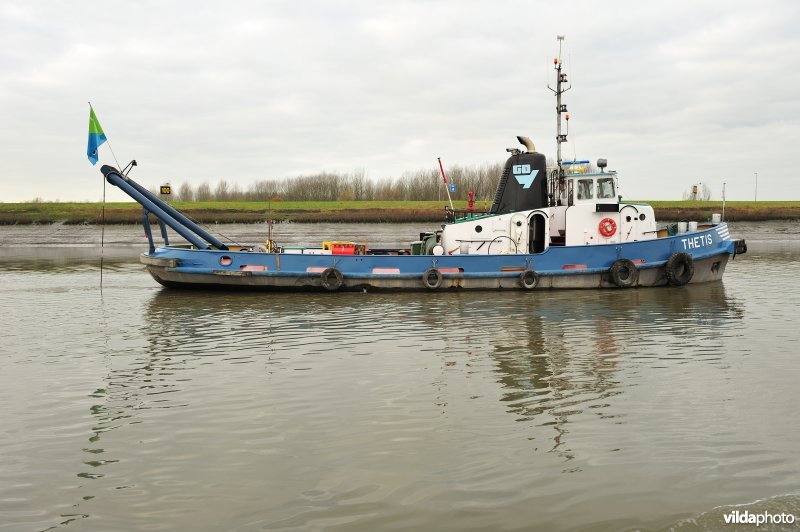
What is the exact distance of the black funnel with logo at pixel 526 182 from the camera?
16.8 m

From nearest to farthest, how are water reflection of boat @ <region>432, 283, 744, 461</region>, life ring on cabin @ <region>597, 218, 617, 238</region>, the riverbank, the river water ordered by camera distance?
the river water < water reflection of boat @ <region>432, 283, 744, 461</region> < life ring on cabin @ <region>597, 218, 617, 238</region> < the riverbank

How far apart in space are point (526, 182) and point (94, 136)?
11.7 meters

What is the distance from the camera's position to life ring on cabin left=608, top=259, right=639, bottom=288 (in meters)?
16.3

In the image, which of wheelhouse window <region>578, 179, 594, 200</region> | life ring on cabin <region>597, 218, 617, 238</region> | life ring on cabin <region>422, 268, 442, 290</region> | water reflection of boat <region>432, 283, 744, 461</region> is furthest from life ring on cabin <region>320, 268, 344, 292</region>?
life ring on cabin <region>597, 218, 617, 238</region>

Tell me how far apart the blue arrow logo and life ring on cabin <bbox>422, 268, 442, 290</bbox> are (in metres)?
3.41

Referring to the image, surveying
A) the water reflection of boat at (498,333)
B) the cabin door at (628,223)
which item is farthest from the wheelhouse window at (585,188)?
the water reflection of boat at (498,333)

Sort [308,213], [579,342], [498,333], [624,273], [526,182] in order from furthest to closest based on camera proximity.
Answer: [308,213] → [526,182] → [624,273] → [498,333] → [579,342]

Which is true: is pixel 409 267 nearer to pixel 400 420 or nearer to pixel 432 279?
pixel 432 279

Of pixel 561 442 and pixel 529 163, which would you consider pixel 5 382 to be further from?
pixel 529 163

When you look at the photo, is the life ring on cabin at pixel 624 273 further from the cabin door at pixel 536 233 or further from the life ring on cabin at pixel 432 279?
the life ring on cabin at pixel 432 279

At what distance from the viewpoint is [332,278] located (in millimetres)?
16406

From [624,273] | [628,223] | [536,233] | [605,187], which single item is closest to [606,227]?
[628,223]

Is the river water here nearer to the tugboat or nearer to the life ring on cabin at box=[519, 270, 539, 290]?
the life ring on cabin at box=[519, 270, 539, 290]

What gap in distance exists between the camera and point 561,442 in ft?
18.0
